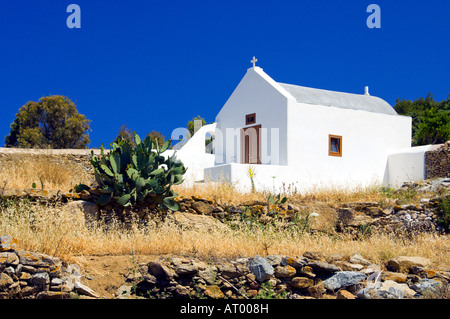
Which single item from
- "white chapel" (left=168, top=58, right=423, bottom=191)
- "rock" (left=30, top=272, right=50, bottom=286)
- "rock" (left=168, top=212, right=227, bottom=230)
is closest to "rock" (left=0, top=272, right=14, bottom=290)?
"rock" (left=30, top=272, right=50, bottom=286)

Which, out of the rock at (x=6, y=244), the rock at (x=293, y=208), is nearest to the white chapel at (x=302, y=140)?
the rock at (x=293, y=208)

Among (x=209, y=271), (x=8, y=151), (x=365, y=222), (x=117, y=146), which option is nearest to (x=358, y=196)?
(x=365, y=222)

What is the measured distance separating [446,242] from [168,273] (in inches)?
316

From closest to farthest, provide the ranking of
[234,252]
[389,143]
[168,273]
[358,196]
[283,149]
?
[168,273] < [234,252] < [358,196] < [283,149] < [389,143]

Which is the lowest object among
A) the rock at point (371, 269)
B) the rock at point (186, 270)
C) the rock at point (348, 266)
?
the rock at point (371, 269)

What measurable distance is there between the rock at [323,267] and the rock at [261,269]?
73cm

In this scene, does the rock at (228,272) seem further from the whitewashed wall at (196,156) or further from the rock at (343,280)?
the whitewashed wall at (196,156)

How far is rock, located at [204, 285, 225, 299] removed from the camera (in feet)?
21.5

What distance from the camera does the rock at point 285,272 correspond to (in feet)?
22.6

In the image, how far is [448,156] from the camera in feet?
63.3

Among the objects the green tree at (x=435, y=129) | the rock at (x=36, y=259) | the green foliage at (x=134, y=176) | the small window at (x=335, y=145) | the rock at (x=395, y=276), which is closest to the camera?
the rock at (x=36, y=259)

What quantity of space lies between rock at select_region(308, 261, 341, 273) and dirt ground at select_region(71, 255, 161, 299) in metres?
2.60

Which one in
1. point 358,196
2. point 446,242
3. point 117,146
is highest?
point 117,146

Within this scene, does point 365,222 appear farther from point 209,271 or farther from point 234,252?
point 209,271
